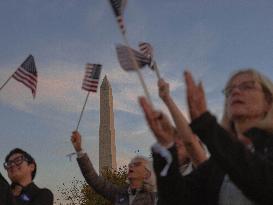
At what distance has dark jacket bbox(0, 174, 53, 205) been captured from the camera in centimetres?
484

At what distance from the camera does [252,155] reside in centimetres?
233

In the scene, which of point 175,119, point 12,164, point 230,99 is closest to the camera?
point 230,99

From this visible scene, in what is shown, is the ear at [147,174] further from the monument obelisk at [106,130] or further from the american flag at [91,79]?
the monument obelisk at [106,130]

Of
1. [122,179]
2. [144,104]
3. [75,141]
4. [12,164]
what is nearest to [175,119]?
[144,104]

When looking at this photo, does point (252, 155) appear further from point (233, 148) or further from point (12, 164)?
point (12, 164)

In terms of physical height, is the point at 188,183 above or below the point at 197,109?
below

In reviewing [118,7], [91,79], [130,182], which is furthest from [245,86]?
[91,79]

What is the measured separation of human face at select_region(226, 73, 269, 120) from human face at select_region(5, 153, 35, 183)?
118 inches

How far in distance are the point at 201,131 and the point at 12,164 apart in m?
3.43

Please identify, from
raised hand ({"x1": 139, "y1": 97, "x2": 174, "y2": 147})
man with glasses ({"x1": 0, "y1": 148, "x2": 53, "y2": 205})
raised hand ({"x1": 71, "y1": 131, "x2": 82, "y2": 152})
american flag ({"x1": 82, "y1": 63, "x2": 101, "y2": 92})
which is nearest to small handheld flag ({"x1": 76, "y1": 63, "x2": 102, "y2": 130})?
american flag ({"x1": 82, "y1": 63, "x2": 101, "y2": 92})

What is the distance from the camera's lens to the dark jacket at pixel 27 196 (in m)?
4.84

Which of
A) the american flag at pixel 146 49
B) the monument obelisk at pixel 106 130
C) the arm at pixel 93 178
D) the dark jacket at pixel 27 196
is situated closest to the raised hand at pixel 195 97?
the american flag at pixel 146 49

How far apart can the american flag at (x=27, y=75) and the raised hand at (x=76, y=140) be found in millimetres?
1359

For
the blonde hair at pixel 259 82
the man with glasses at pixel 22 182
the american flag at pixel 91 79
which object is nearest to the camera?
the blonde hair at pixel 259 82
